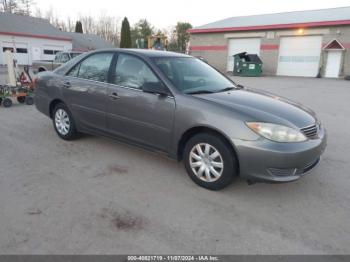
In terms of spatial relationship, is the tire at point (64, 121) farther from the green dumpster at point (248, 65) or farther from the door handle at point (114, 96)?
the green dumpster at point (248, 65)

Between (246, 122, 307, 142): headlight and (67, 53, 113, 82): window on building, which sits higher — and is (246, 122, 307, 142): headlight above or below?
below

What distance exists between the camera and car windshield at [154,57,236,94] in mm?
3834

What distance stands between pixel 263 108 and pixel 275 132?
17.9 inches

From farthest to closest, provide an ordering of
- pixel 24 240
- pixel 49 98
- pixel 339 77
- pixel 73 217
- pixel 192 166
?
pixel 339 77 < pixel 49 98 < pixel 192 166 < pixel 73 217 < pixel 24 240

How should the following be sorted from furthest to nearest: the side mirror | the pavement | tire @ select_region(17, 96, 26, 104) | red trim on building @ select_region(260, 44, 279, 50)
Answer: red trim on building @ select_region(260, 44, 279, 50) → tire @ select_region(17, 96, 26, 104) → the side mirror → the pavement

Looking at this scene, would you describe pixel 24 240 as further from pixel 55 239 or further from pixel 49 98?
pixel 49 98

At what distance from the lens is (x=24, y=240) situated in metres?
2.53

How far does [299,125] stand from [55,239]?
2.77 metres

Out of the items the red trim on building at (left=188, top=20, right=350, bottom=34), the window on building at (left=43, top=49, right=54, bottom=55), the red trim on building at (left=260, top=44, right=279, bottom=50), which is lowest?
the window on building at (left=43, top=49, right=54, bottom=55)

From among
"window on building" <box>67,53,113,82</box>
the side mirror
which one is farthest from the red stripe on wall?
the side mirror

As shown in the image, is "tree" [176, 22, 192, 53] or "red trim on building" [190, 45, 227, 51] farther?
"tree" [176, 22, 192, 53]

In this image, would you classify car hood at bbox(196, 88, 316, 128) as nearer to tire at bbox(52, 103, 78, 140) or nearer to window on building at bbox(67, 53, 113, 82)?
window on building at bbox(67, 53, 113, 82)

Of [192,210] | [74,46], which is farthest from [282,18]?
[192,210]

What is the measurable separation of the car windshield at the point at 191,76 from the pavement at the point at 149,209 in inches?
45.6
